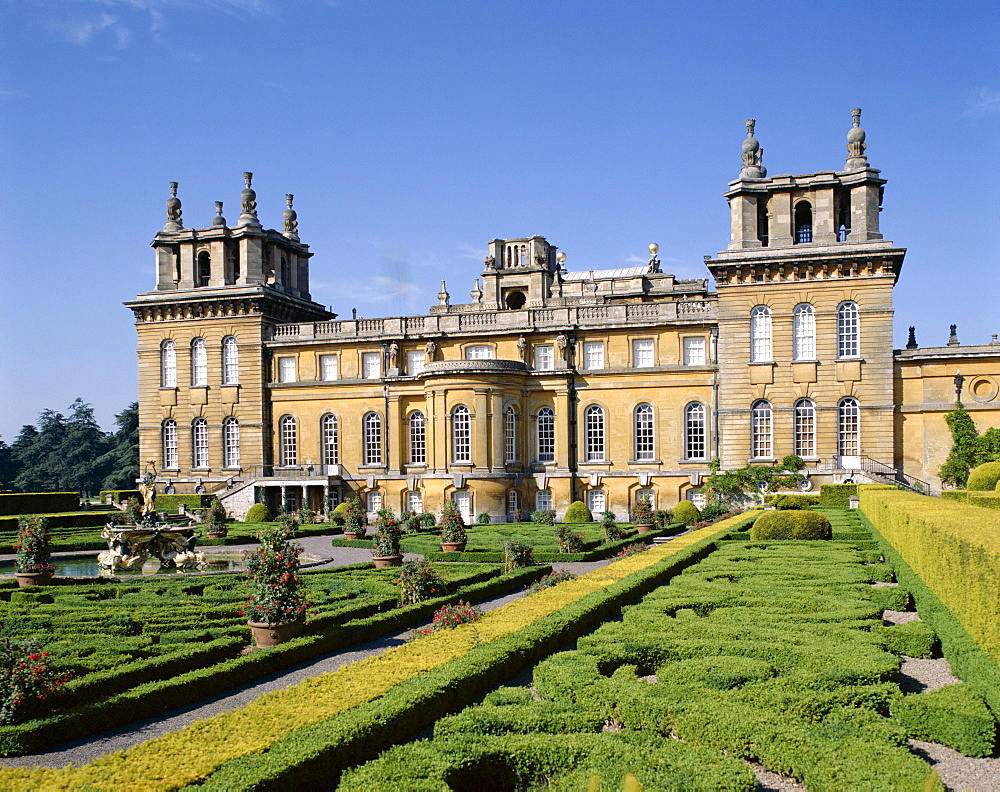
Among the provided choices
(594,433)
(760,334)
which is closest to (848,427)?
(760,334)

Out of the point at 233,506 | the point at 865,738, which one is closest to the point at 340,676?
the point at 865,738

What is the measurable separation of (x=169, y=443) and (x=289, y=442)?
639 cm

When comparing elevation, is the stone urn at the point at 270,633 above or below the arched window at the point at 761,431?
below

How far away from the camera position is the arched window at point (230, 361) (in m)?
43.6

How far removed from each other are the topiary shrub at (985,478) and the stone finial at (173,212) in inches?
1462

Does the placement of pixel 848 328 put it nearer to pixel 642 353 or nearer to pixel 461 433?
pixel 642 353

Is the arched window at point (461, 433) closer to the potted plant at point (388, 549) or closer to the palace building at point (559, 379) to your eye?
the palace building at point (559, 379)

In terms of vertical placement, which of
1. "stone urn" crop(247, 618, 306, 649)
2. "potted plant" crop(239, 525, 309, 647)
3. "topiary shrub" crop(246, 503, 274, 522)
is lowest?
"topiary shrub" crop(246, 503, 274, 522)

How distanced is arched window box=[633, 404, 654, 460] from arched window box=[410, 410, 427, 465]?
32.3ft

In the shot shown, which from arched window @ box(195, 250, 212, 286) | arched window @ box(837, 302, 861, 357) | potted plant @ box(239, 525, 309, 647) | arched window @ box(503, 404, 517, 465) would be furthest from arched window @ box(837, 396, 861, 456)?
arched window @ box(195, 250, 212, 286)

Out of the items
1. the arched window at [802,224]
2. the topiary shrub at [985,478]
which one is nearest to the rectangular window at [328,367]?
the arched window at [802,224]

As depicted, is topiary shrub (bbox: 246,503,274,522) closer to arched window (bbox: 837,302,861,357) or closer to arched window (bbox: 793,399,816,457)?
arched window (bbox: 793,399,816,457)

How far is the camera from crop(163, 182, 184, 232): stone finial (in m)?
45.2

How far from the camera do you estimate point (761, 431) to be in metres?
36.1
